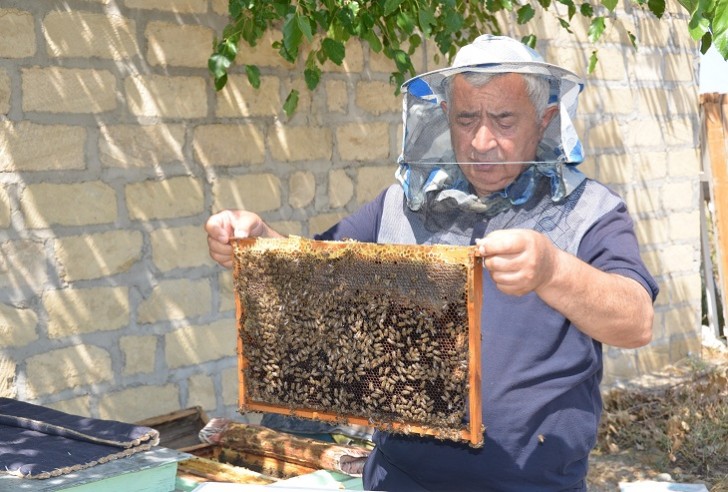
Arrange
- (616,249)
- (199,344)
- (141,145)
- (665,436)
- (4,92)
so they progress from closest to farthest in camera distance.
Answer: (616,249), (4,92), (141,145), (199,344), (665,436)

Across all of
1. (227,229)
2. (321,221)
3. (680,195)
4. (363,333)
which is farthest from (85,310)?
(680,195)

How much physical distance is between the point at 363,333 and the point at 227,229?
0.49 metres

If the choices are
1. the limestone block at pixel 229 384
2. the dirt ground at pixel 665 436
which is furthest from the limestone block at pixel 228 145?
the dirt ground at pixel 665 436

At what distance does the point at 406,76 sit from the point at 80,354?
227 cm

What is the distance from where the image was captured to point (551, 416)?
2.33 m

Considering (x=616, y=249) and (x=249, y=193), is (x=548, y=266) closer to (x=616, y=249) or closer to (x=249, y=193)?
(x=616, y=249)

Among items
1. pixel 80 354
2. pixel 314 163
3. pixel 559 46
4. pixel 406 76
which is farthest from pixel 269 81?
pixel 559 46

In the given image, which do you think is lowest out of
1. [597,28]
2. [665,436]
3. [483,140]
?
[665,436]

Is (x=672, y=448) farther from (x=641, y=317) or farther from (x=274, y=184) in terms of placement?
(x=641, y=317)

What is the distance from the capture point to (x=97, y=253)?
3793 mm

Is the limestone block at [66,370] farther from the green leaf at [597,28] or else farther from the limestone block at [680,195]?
the limestone block at [680,195]

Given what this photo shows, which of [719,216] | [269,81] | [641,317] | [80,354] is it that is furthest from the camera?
[719,216]

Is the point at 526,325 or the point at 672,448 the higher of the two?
the point at 526,325

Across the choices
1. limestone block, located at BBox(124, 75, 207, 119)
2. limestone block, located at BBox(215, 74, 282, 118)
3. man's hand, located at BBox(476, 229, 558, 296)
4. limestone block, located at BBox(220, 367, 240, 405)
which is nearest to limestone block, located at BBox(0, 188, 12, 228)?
limestone block, located at BBox(124, 75, 207, 119)
